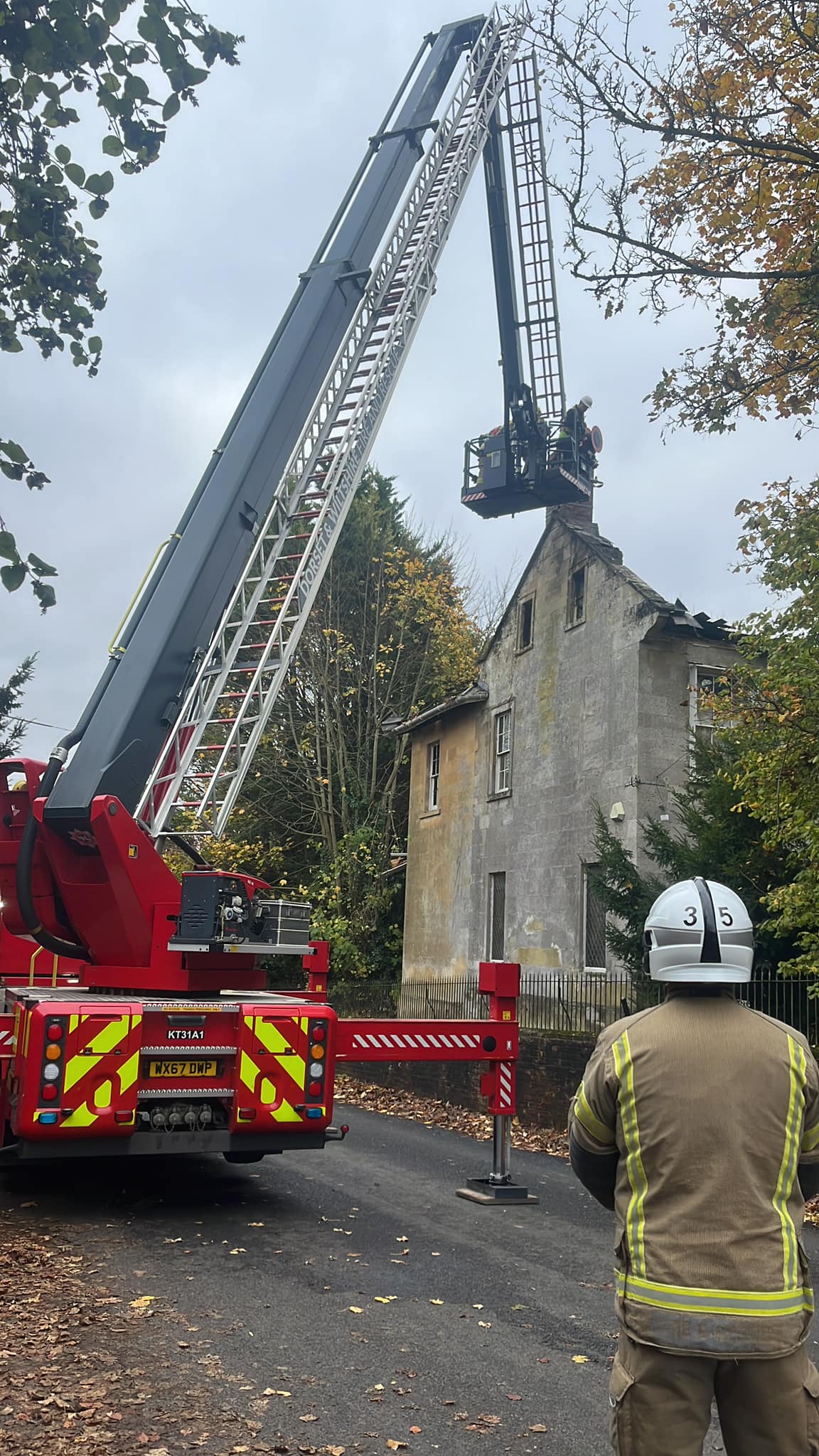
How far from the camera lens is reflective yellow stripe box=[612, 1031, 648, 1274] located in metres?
2.71

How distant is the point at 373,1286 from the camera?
21.8 feet

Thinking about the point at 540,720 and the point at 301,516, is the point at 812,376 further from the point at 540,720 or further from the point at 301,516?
the point at 540,720

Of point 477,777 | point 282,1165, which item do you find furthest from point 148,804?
point 477,777

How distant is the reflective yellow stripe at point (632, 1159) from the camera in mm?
2707

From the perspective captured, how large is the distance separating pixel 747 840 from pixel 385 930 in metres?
14.5

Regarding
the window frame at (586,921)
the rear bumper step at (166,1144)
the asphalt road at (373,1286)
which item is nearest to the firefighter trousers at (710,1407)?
the asphalt road at (373,1286)

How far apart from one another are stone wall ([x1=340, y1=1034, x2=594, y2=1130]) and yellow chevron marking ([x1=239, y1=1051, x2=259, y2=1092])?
4.87 m

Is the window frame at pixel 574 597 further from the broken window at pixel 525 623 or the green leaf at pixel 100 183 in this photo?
the green leaf at pixel 100 183

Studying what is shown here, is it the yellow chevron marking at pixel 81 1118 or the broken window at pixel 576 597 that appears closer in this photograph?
the yellow chevron marking at pixel 81 1118

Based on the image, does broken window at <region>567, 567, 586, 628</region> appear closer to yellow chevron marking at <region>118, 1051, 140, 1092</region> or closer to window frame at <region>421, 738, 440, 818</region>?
window frame at <region>421, 738, 440, 818</region>

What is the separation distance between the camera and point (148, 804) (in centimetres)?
902

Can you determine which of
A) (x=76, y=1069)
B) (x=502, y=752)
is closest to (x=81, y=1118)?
(x=76, y=1069)

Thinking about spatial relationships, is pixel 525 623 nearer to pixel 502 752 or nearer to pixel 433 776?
pixel 502 752

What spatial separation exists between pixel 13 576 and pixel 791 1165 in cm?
244
